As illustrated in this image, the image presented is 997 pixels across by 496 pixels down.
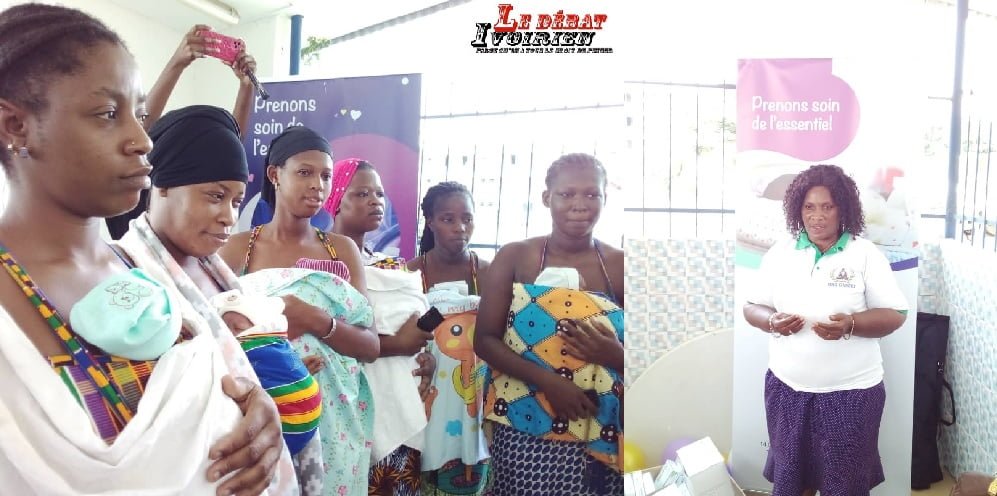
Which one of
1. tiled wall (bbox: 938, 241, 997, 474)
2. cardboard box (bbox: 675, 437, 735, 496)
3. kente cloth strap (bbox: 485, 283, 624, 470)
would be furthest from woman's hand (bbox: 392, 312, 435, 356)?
tiled wall (bbox: 938, 241, 997, 474)

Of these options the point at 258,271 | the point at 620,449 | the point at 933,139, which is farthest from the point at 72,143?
the point at 933,139

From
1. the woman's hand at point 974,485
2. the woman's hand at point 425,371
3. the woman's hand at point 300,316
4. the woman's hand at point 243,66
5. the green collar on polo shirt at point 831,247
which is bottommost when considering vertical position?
the woman's hand at point 974,485

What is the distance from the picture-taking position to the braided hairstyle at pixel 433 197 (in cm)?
257

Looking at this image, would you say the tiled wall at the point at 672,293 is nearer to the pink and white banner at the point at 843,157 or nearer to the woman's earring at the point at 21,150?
the pink and white banner at the point at 843,157

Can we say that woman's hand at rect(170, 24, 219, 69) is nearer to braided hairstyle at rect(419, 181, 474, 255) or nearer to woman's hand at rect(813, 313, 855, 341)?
braided hairstyle at rect(419, 181, 474, 255)

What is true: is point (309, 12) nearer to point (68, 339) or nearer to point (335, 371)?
point (335, 371)

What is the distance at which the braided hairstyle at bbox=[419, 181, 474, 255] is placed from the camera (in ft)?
8.45

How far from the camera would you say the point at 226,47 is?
193 centimetres

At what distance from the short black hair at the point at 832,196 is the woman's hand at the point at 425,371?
5.49ft

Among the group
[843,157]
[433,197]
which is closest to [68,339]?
[433,197]

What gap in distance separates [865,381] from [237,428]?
8.39 ft

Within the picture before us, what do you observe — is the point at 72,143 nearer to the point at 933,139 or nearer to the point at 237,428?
the point at 237,428

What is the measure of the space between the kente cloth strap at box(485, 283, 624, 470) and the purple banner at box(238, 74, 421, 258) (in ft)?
2.24

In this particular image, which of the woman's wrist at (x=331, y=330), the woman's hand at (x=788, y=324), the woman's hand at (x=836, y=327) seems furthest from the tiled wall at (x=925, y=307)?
the woman's wrist at (x=331, y=330)
